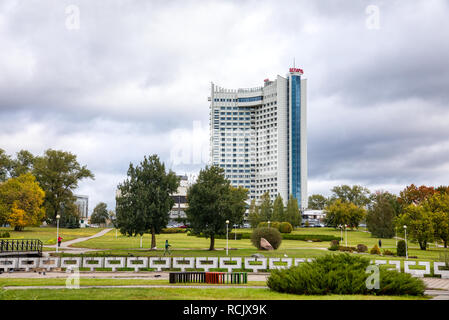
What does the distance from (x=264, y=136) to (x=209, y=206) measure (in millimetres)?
146920

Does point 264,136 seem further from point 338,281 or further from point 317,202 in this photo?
point 338,281

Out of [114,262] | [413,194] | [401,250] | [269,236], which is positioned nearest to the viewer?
[114,262]

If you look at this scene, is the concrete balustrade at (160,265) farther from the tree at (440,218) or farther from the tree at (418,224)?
the tree at (440,218)

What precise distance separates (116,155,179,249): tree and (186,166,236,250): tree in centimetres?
280

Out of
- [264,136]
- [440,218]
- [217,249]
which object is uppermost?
[264,136]

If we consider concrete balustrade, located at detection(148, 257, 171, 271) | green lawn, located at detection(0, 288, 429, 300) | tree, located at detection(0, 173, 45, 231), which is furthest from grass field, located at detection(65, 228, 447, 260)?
green lawn, located at detection(0, 288, 429, 300)

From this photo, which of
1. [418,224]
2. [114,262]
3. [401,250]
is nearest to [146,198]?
[114,262]

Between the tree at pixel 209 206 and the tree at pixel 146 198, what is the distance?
2795 millimetres

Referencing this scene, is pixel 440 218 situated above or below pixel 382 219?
above

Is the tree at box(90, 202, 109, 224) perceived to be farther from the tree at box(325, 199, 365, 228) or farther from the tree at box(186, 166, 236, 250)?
the tree at box(186, 166, 236, 250)

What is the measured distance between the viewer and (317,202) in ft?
583

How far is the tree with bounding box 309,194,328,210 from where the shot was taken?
578ft
